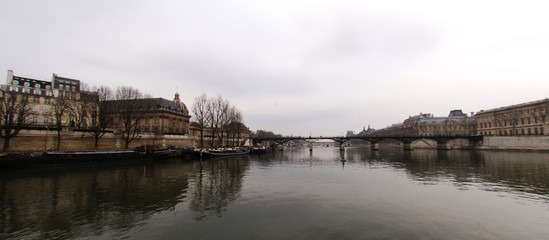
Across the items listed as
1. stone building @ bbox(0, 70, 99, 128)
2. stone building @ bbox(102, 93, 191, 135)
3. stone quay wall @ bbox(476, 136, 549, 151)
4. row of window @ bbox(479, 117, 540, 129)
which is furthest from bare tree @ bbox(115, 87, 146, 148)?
row of window @ bbox(479, 117, 540, 129)

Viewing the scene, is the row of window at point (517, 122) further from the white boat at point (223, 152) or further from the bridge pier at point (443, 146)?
the white boat at point (223, 152)

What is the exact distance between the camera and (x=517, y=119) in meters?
87.8

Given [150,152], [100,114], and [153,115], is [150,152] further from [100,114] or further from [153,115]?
[153,115]

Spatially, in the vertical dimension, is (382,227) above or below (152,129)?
below

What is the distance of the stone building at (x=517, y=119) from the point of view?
78.1 m

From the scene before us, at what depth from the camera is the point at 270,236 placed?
1027cm

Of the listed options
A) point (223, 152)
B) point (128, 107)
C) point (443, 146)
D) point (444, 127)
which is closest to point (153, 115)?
point (128, 107)

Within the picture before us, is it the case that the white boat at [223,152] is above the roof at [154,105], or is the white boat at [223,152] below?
below

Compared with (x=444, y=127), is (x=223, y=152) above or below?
below

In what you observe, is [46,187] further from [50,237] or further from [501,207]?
[501,207]

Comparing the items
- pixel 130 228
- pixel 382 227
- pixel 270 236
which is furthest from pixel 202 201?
pixel 382 227

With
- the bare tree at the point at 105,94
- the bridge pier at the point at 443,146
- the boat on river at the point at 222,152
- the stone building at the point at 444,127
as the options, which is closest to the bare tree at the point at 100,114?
the bare tree at the point at 105,94

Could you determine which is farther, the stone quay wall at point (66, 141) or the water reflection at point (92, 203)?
the stone quay wall at point (66, 141)

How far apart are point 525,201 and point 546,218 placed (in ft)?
13.6
